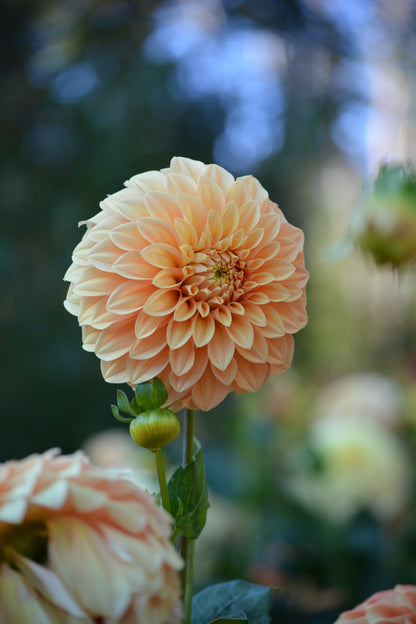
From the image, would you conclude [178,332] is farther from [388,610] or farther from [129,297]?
[388,610]

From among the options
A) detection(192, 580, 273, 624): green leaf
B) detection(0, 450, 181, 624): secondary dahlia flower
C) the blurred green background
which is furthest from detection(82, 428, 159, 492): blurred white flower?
detection(0, 450, 181, 624): secondary dahlia flower

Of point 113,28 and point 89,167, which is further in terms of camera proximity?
point 113,28

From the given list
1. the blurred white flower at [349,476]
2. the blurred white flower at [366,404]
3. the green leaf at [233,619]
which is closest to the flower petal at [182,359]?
the green leaf at [233,619]

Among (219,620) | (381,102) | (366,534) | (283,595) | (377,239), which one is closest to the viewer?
(219,620)

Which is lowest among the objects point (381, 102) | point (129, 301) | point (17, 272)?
point (129, 301)

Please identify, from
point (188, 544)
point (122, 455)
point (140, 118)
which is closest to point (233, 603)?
point (188, 544)

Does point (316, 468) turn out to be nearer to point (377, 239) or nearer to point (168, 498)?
point (377, 239)

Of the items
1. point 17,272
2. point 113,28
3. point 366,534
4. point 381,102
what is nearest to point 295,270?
point 366,534
